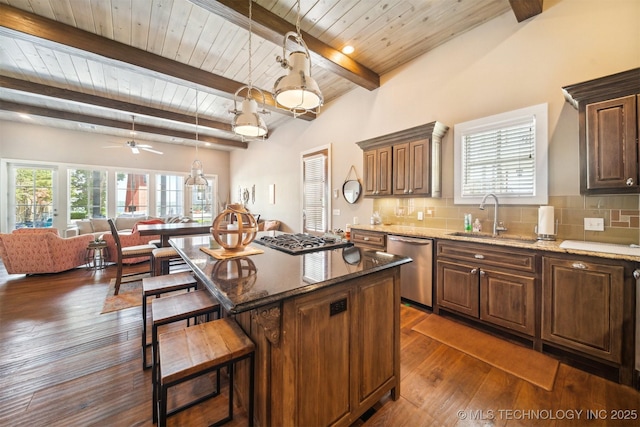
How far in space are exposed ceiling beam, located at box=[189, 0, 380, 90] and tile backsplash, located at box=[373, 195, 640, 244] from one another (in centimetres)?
201

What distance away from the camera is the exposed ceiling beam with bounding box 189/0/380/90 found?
224 cm

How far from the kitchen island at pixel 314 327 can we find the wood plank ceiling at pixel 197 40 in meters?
2.47

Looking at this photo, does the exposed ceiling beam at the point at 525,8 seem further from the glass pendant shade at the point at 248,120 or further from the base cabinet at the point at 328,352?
the base cabinet at the point at 328,352

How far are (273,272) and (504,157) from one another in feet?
9.31

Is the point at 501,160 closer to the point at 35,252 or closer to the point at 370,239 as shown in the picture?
the point at 370,239

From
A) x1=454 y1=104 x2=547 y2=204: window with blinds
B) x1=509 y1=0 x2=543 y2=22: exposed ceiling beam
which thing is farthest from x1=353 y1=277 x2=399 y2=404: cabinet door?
x1=509 y1=0 x2=543 y2=22: exposed ceiling beam

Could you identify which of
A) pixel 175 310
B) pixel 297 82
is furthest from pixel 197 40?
pixel 175 310

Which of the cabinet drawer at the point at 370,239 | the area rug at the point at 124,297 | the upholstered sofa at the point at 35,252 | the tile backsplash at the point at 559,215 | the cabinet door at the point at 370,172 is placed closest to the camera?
the tile backsplash at the point at 559,215

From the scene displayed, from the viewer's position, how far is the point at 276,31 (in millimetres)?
2549

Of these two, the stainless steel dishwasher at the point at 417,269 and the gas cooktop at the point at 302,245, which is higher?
the gas cooktop at the point at 302,245

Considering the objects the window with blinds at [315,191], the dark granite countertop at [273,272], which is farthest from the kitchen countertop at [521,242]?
the window with blinds at [315,191]

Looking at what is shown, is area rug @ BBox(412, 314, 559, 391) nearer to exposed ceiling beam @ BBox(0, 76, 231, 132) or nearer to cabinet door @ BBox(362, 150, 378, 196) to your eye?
cabinet door @ BBox(362, 150, 378, 196)

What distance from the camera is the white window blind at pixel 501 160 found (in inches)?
99.9

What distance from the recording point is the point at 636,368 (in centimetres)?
163
